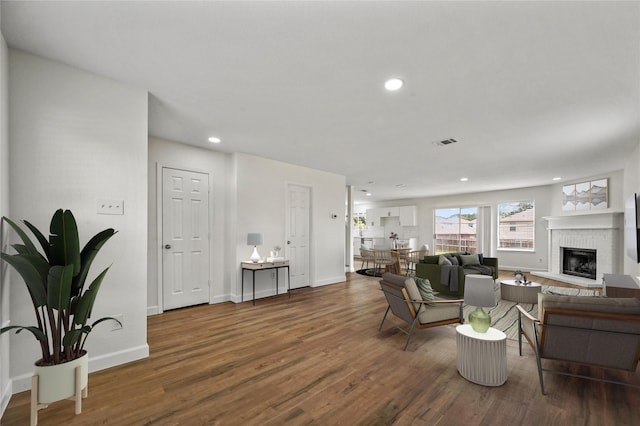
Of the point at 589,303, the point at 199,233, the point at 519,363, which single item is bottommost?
the point at 519,363

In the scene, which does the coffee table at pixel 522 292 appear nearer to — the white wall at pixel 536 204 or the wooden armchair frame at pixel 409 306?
the wooden armchair frame at pixel 409 306

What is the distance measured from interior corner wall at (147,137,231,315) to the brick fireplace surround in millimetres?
7789

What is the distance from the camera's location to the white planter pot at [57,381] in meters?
1.80

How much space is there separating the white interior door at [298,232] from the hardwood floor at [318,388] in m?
2.43

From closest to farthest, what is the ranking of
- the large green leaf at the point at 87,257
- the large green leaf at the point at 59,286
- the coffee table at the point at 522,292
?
the large green leaf at the point at 59,286 → the large green leaf at the point at 87,257 → the coffee table at the point at 522,292

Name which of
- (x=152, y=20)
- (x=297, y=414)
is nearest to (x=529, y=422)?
(x=297, y=414)

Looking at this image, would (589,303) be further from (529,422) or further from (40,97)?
(40,97)

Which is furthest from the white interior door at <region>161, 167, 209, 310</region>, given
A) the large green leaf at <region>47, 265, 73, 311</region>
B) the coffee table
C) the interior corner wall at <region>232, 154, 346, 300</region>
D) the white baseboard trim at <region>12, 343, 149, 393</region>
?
the coffee table

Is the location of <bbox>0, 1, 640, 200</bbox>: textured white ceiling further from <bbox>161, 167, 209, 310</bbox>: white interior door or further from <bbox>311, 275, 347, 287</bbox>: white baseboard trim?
<bbox>311, 275, 347, 287</bbox>: white baseboard trim

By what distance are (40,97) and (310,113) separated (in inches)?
97.0

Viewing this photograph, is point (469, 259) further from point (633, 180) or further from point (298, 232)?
point (298, 232)

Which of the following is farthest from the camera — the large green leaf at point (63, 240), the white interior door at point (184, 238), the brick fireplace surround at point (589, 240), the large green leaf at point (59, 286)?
the brick fireplace surround at point (589, 240)

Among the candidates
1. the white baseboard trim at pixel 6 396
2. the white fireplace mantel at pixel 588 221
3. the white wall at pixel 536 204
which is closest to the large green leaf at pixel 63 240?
the white baseboard trim at pixel 6 396

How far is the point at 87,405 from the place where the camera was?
6.84 ft
